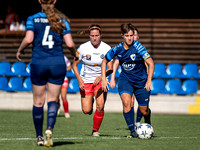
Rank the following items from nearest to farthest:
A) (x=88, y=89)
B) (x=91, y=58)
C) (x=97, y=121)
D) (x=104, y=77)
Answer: (x=104, y=77)
(x=97, y=121)
(x=91, y=58)
(x=88, y=89)

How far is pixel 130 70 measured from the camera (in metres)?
7.41

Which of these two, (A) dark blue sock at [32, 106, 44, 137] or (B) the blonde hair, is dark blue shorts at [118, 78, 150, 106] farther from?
(B) the blonde hair

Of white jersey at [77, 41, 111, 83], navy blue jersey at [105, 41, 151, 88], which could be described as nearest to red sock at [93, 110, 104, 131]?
white jersey at [77, 41, 111, 83]

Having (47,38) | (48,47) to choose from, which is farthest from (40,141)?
(47,38)

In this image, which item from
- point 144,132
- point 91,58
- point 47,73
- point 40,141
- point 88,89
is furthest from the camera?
point 88,89

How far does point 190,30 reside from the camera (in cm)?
1698

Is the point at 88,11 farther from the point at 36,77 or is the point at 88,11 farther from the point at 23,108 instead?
the point at 36,77

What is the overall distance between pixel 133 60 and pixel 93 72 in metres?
1.01

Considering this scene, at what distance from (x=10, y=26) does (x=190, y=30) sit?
281 inches

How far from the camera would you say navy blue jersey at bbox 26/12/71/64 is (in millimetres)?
5582

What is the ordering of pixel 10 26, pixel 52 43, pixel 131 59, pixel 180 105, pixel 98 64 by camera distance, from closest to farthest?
pixel 52 43
pixel 131 59
pixel 98 64
pixel 180 105
pixel 10 26

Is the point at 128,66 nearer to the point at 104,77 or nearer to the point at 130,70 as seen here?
the point at 130,70

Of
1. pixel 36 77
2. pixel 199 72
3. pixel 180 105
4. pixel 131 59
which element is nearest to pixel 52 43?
pixel 36 77

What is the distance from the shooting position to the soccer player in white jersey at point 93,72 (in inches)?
305
